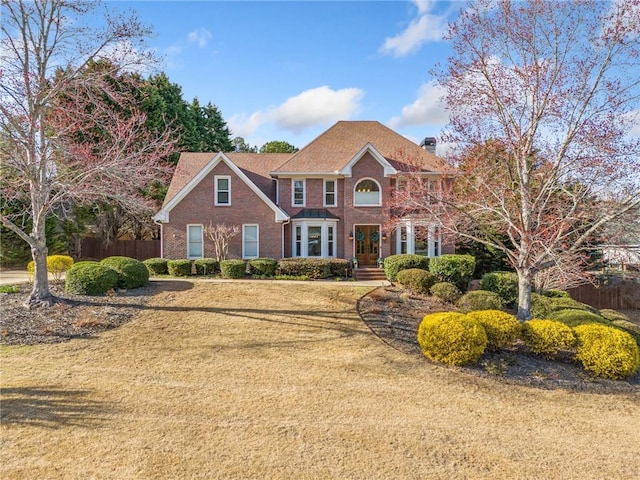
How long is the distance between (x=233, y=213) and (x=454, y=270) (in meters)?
11.5

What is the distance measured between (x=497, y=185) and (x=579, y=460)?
7790 millimetres

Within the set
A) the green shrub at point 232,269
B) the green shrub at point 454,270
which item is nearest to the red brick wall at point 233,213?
the green shrub at point 232,269

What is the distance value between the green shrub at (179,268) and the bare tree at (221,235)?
1696 mm

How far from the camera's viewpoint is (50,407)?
5.80m

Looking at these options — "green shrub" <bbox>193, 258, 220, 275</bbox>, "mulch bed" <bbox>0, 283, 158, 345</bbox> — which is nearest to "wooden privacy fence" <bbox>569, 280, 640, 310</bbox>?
"green shrub" <bbox>193, 258, 220, 275</bbox>

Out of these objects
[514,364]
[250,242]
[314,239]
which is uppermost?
[314,239]

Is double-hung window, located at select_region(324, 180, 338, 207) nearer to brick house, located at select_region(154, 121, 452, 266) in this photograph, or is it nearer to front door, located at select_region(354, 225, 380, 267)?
brick house, located at select_region(154, 121, 452, 266)

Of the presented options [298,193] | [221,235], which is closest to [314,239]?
[298,193]

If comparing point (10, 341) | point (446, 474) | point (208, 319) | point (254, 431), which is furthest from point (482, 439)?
point (10, 341)

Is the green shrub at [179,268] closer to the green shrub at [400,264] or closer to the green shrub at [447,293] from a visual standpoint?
the green shrub at [400,264]

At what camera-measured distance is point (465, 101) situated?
1080cm

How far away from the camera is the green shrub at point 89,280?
1184cm

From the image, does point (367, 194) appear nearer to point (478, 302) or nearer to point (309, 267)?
point (309, 267)

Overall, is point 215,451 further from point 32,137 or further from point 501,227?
point 501,227
